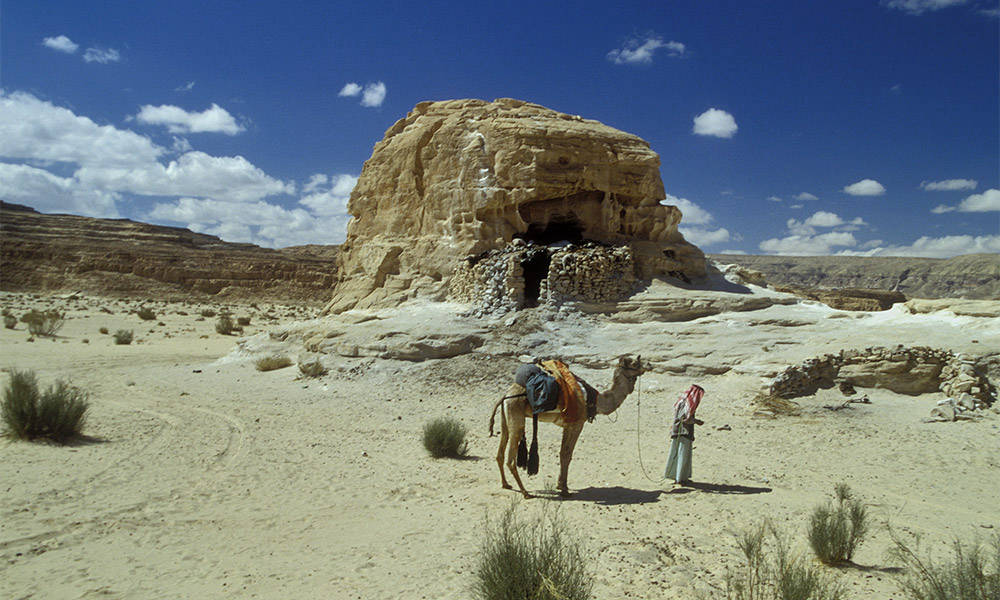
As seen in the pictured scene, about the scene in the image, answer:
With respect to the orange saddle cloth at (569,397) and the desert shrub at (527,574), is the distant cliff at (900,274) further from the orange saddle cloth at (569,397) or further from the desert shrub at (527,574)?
the desert shrub at (527,574)

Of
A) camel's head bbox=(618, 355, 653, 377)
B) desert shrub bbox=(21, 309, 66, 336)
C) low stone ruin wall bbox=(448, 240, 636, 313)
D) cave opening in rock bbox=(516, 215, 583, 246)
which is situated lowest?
desert shrub bbox=(21, 309, 66, 336)

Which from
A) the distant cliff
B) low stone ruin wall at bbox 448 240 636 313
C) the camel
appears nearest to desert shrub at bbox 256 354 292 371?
low stone ruin wall at bbox 448 240 636 313

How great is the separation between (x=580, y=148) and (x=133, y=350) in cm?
1602

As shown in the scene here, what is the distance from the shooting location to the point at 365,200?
752 inches

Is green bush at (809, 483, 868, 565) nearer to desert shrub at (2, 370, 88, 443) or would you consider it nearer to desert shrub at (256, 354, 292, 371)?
desert shrub at (2, 370, 88, 443)

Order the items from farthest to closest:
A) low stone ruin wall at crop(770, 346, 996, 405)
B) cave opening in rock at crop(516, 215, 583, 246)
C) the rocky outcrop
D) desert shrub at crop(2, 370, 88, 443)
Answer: the rocky outcrop, cave opening in rock at crop(516, 215, 583, 246), low stone ruin wall at crop(770, 346, 996, 405), desert shrub at crop(2, 370, 88, 443)

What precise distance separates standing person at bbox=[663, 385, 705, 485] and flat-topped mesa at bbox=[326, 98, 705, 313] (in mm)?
8217

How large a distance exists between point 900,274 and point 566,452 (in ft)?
313

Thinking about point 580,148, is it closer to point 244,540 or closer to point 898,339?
point 898,339

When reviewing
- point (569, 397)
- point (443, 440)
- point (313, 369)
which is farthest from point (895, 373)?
point (313, 369)

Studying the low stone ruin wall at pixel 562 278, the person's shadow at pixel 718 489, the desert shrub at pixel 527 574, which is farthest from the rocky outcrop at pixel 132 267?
the desert shrub at pixel 527 574

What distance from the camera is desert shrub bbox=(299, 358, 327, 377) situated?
44.1 ft

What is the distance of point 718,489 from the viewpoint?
262 inches

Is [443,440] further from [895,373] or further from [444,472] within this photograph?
[895,373]
